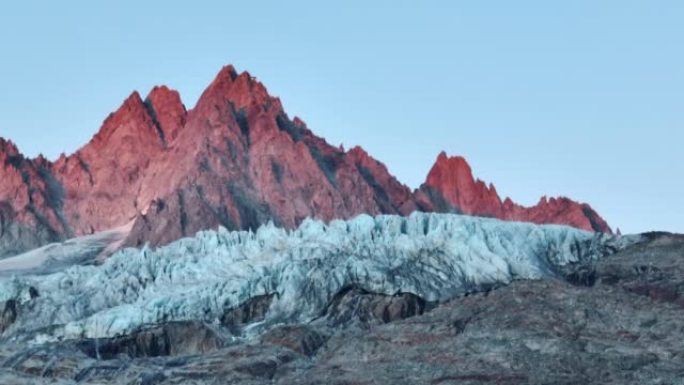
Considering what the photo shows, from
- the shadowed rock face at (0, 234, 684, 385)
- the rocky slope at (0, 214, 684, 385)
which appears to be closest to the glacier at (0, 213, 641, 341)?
the rocky slope at (0, 214, 684, 385)

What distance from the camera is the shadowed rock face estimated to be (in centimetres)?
12206

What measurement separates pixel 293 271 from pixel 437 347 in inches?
1537

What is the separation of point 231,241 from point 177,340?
36189mm

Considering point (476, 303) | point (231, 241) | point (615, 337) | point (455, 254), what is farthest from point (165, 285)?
point (615, 337)

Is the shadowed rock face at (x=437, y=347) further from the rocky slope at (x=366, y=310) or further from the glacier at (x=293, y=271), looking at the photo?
the glacier at (x=293, y=271)

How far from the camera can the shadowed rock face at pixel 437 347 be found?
122062mm

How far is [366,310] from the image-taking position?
151 m

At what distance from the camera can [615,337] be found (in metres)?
128

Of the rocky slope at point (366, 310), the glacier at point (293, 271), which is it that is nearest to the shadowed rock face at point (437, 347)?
the rocky slope at point (366, 310)

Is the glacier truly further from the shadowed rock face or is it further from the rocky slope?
the shadowed rock face

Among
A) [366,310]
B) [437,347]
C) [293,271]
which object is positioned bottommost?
[437,347]

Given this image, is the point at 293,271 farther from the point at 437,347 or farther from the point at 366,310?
the point at 437,347

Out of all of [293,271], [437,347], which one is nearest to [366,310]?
[293,271]

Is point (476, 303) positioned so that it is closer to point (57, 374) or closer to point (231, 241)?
point (57, 374)
